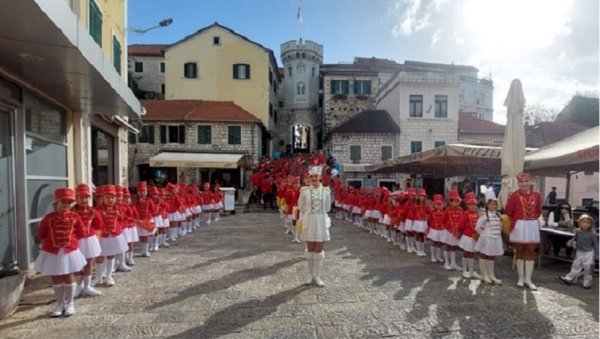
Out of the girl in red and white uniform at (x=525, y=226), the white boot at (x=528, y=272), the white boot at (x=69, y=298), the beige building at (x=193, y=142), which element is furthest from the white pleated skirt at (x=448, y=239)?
the beige building at (x=193, y=142)

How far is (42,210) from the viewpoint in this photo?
770 centimetres

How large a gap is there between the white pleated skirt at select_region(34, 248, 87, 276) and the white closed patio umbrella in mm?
8178

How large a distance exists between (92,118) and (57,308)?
7179 millimetres

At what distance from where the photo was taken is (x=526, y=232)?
6.13 meters

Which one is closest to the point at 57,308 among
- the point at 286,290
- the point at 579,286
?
the point at 286,290

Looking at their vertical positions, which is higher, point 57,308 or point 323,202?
point 323,202

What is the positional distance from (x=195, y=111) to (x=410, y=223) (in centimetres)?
2319

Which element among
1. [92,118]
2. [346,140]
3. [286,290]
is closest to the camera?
[286,290]

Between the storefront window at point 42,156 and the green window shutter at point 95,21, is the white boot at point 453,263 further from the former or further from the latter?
the green window shutter at point 95,21

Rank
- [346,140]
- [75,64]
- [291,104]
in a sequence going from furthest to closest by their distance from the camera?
[291,104] < [346,140] < [75,64]

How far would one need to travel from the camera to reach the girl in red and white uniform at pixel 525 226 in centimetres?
613

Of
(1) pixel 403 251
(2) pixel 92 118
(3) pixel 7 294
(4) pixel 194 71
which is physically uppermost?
(4) pixel 194 71

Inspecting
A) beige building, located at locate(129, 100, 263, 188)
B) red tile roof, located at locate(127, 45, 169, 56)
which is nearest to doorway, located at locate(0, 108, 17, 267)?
beige building, located at locate(129, 100, 263, 188)

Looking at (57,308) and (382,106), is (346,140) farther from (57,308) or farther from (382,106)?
(57,308)
